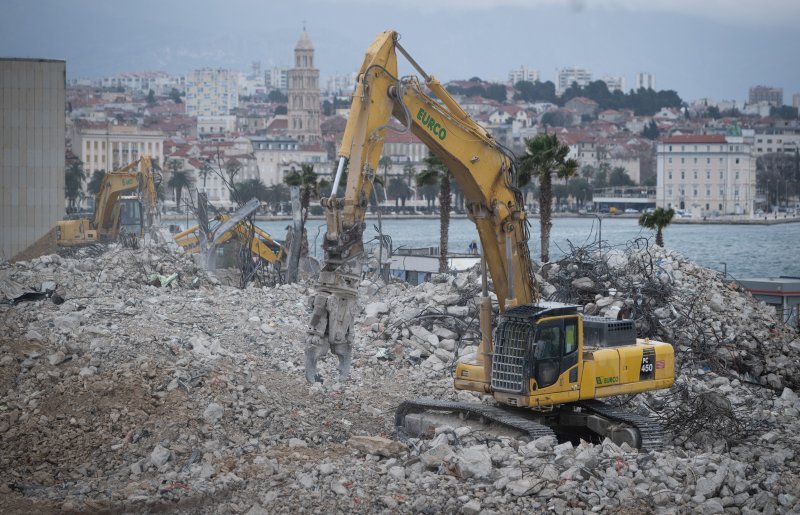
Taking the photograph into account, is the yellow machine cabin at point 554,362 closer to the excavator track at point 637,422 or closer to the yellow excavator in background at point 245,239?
the excavator track at point 637,422

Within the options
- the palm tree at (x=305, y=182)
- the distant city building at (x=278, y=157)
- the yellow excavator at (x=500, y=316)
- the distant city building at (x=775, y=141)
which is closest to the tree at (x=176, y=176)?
the distant city building at (x=278, y=157)

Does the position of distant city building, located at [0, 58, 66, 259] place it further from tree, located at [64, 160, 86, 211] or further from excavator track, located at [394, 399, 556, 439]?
tree, located at [64, 160, 86, 211]

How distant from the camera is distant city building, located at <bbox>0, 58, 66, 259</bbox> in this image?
31.8 meters

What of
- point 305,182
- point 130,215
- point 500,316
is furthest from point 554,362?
point 130,215

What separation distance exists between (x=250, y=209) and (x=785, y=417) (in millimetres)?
14902

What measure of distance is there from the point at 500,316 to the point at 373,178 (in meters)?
1.98

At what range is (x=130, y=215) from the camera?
36812 millimetres

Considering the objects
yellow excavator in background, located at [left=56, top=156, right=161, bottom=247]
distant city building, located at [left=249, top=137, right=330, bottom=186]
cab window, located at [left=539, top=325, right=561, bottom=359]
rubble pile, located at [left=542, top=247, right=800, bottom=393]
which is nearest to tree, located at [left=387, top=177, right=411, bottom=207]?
distant city building, located at [left=249, top=137, right=330, bottom=186]

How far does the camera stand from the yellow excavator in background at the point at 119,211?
3256cm

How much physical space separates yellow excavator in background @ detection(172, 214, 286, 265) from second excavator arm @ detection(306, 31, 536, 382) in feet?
49.8

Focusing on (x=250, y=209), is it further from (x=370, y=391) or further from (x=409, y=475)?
(x=409, y=475)

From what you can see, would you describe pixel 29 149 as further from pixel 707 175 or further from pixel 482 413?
pixel 707 175

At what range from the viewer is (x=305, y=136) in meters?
200

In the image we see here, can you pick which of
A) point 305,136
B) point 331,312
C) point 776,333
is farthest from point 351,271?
point 305,136
